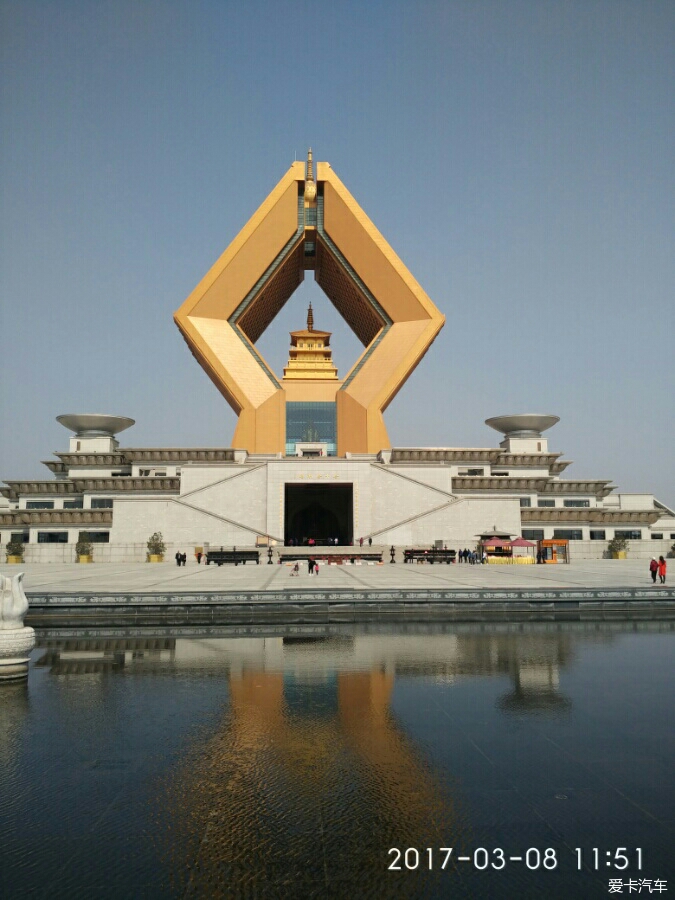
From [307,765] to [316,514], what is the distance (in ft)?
155

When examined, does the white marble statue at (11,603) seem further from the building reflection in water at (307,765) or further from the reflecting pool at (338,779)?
the building reflection in water at (307,765)

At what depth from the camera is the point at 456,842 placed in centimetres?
386

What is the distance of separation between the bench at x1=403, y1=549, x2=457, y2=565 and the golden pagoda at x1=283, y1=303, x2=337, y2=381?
822 inches

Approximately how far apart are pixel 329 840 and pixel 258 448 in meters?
39.1

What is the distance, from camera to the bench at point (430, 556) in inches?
1288

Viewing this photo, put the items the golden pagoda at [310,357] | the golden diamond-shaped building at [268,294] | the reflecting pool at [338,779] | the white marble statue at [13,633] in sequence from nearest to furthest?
the reflecting pool at [338,779] < the white marble statue at [13,633] < the golden diamond-shaped building at [268,294] < the golden pagoda at [310,357]

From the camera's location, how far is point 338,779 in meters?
4.75

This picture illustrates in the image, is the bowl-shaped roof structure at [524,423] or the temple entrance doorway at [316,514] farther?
the temple entrance doorway at [316,514]

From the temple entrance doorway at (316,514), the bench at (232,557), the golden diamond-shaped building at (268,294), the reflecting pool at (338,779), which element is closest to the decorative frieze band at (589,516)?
the golden diamond-shaped building at (268,294)

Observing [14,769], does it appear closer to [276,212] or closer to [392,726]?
[392,726]

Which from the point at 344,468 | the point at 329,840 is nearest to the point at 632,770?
the point at 329,840

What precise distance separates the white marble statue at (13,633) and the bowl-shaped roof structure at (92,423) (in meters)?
38.9

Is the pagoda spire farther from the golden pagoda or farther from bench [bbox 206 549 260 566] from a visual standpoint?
bench [bbox 206 549 260 566]

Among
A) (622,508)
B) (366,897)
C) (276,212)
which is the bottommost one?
(366,897)
